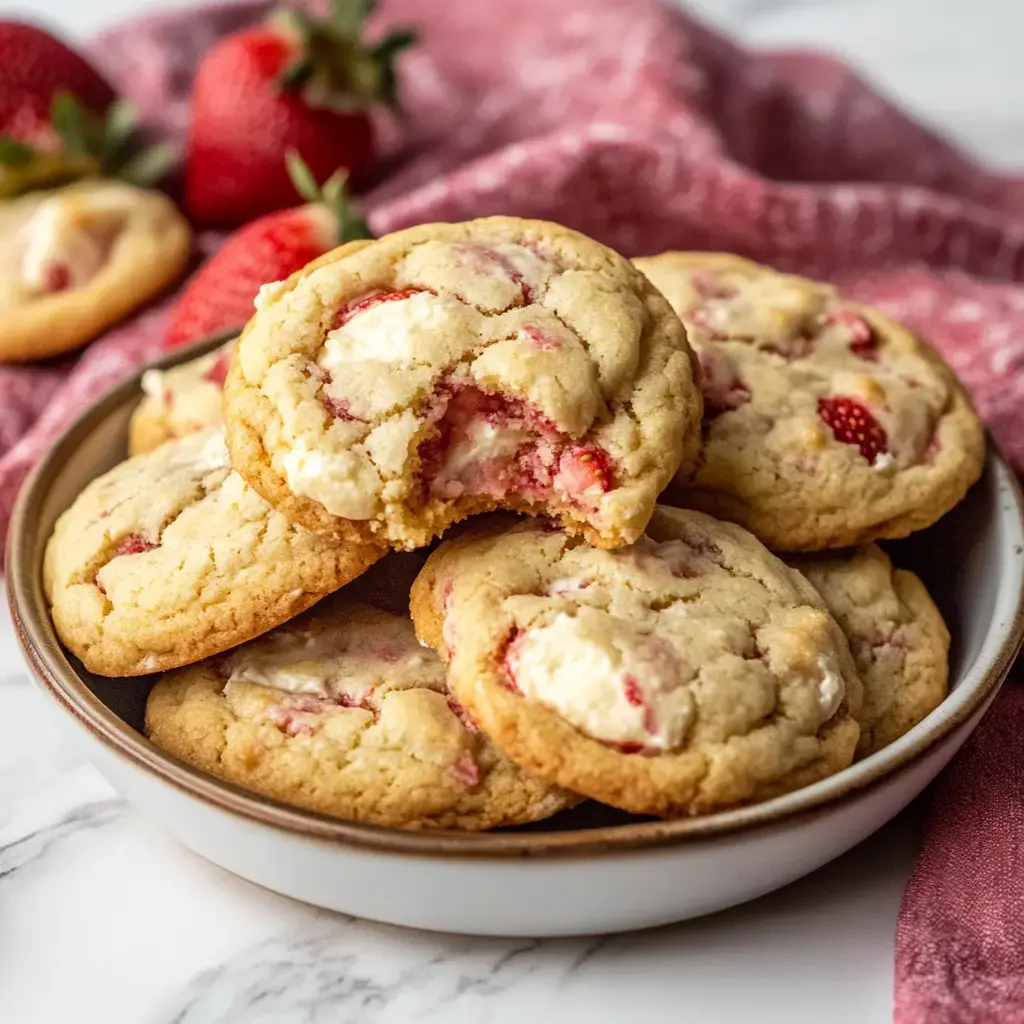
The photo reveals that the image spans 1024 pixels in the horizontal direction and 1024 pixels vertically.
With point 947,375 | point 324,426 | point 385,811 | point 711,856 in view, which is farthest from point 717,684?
point 947,375

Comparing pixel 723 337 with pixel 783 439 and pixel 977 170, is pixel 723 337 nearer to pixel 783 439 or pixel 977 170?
pixel 783 439

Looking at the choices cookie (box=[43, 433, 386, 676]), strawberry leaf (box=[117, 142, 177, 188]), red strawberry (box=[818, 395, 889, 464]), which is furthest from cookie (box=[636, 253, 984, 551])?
strawberry leaf (box=[117, 142, 177, 188])

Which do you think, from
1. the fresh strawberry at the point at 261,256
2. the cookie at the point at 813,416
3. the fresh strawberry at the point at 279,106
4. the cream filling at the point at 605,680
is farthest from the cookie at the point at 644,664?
the fresh strawberry at the point at 279,106

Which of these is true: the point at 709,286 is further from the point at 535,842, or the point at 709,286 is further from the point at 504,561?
the point at 535,842

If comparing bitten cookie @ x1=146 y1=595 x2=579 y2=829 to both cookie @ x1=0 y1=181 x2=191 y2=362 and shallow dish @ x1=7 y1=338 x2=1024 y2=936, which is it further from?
cookie @ x1=0 y1=181 x2=191 y2=362

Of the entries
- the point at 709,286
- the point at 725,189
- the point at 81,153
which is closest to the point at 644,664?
the point at 709,286
